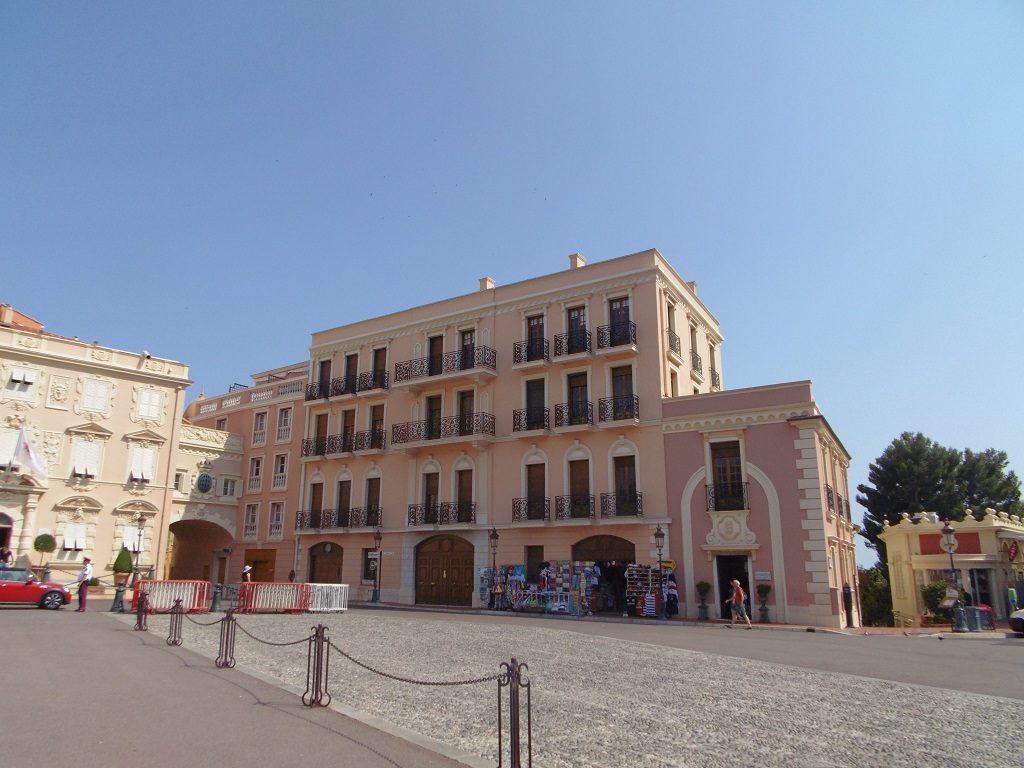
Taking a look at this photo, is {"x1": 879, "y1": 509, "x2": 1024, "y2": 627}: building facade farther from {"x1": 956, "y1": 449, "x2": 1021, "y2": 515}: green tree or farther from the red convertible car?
the red convertible car

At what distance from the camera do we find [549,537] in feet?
97.6

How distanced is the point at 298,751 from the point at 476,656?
23.6ft

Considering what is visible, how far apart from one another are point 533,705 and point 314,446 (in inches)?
1202

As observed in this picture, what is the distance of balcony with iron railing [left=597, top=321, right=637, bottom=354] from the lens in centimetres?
2905

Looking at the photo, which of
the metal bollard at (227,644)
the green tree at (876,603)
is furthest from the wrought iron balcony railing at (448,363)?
the green tree at (876,603)

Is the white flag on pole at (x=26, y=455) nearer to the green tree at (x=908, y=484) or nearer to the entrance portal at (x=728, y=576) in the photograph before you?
the entrance portal at (x=728, y=576)

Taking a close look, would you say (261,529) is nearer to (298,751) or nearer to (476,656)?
(476,656)

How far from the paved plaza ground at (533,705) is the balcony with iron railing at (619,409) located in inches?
513

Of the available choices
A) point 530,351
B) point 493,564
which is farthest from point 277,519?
point 530,351

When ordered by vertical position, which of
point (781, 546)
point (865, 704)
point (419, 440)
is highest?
point (419, 440)

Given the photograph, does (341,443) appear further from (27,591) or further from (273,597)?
(27,591)

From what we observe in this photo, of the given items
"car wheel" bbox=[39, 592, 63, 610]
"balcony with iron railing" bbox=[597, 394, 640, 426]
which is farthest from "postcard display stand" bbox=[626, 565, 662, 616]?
"car wheel" bbox=[39, 592, 63, 610]

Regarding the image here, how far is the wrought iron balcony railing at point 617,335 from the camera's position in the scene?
1153 inches

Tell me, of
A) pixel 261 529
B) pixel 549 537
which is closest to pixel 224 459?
pixel 261 529
